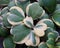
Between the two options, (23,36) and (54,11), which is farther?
(54,11)

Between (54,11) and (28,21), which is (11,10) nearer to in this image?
(28,21)

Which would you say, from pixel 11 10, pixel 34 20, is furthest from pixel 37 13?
pixel 11 10

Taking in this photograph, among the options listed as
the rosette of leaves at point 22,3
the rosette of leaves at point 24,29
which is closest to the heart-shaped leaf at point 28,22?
the rosette of leaves at point 24,29

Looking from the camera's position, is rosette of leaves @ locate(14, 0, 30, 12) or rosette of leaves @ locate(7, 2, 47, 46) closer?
rosette of leaves @ locate(7, 2, 47, 46)

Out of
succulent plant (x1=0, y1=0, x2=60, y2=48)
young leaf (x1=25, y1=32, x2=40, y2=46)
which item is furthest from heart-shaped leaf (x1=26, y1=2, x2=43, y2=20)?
young leaf (x1=25, y1=32, x2=40, y2=46)

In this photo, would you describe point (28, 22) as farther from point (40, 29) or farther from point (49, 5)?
point (49, 5)

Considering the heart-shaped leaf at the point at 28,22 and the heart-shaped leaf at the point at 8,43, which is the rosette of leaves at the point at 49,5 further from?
the heart-shaped leaf at the point at 8,43

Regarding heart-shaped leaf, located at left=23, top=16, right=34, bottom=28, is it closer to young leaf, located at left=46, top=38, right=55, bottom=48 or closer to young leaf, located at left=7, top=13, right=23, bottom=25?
young leaf, located at left=7, top=13, right=23, bottom=25
